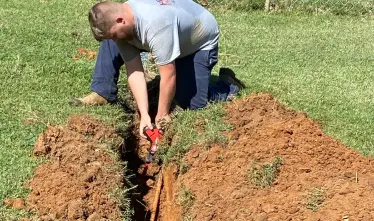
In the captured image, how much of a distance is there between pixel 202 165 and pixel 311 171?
0.81m

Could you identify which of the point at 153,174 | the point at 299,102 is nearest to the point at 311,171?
the point at 153,174

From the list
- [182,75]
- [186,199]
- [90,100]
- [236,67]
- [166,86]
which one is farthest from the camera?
[236,67]

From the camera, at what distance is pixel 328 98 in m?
6.39

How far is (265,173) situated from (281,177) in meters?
0.11

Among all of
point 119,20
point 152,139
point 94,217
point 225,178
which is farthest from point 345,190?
point 119,20

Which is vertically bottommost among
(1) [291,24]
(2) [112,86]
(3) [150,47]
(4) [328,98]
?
(1) [291,24]

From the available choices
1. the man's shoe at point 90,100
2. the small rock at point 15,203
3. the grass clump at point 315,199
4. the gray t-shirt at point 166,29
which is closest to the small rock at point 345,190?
the grass clump at point 315,199

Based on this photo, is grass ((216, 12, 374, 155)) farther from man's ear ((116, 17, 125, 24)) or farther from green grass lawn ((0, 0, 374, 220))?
man's ear ((116, 17, 125, 24))

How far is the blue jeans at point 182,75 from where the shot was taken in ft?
18.1

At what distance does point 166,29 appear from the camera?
4879 millimetres

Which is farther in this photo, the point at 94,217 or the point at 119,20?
the point at 119,20

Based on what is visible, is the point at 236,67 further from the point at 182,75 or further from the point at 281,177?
the point at 281,177

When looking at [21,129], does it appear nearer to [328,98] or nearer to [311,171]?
[311,171]

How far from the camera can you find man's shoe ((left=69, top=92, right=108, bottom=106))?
541 cm
